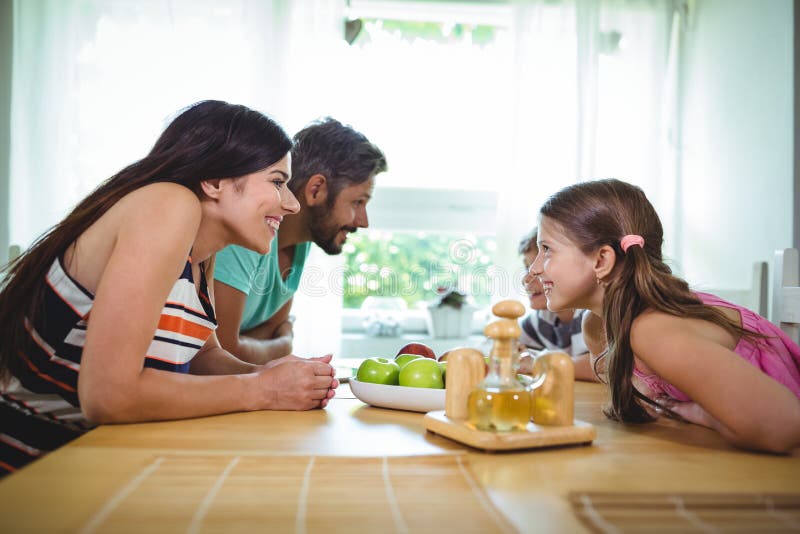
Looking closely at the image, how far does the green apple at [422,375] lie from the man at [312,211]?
1.01m

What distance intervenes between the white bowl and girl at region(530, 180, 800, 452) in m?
0.33

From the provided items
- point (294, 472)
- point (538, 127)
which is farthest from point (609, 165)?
point (294, 472)

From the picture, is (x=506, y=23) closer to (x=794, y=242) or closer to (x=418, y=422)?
(x=794, y=242)

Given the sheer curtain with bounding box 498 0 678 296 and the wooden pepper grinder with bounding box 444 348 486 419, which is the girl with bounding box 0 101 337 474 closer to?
the wooden pepper grinder with bounding box 444 348 486 419

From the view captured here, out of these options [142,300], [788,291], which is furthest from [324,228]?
[788,291]

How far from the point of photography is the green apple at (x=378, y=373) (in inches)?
51.3

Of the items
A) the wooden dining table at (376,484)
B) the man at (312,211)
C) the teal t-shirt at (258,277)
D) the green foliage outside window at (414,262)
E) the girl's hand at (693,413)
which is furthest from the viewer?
the green foliage outside window at (414,262)

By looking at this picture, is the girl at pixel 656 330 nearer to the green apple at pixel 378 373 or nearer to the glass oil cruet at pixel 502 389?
the glass oil cruet at pixel 502 389

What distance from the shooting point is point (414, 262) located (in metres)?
3.54

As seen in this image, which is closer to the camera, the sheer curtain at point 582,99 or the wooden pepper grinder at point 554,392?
the wooden pepper grinder at point 554,392

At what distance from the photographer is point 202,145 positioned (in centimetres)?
134

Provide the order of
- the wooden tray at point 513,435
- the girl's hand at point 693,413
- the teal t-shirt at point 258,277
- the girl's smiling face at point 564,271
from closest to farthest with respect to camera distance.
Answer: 1. the wooden tray at point 513,435
2. the girl's hand at point 693,413
3. the girl's smiling face at point 564,271
4. the teal t-shirt at point 258,277

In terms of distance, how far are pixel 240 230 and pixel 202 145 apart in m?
0.21

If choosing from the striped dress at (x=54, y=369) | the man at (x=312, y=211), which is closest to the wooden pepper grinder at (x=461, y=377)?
the striped dress at (x=54, y=369)
